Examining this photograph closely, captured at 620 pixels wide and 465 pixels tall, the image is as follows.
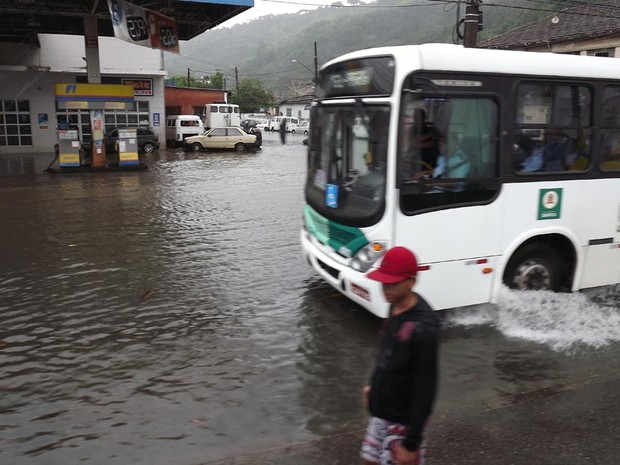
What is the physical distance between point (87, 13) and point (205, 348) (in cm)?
2283

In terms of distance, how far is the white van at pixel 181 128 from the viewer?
35969 millimetres

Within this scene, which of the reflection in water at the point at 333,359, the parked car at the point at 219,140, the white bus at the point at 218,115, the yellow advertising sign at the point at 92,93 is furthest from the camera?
the white bus at the point at 218,115

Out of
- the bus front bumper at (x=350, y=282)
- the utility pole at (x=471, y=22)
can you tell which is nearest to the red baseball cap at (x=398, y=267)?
the bus front bumper at (x=350, y=282)

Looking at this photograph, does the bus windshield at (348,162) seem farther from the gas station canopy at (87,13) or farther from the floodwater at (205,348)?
the gas station canopy at (87,13)

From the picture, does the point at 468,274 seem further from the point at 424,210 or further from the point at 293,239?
the point at 293,239

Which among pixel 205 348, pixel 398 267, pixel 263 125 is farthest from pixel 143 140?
pixel 263 125

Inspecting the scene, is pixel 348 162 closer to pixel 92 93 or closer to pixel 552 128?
pixel 552 128

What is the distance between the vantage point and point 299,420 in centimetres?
400

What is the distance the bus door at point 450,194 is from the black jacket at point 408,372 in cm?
265

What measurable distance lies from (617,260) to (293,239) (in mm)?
5220

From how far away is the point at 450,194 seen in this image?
529 cm

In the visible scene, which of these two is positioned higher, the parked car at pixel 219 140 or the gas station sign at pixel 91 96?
the gas station sign at pixel 91 96

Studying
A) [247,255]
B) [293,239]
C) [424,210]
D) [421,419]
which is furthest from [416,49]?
[293,239]

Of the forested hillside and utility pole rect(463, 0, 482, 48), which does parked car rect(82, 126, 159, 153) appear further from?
the forested hillside
